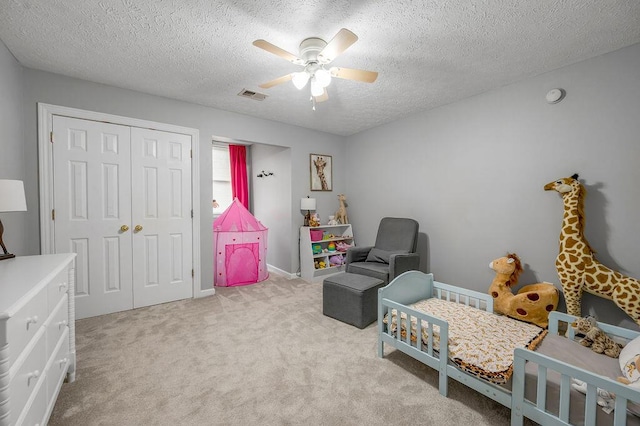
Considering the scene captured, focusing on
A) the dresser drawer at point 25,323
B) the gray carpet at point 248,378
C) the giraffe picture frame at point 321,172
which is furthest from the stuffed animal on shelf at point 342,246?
the dresser drawer at point 25,323

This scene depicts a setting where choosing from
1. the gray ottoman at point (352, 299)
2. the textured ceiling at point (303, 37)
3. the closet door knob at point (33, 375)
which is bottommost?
the gray ottoman at point (352, 299)

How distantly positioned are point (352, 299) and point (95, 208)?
2.84 meters

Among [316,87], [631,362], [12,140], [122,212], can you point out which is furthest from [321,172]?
[631,362]

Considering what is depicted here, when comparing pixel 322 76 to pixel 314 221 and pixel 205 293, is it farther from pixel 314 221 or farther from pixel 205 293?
pixel 205 293

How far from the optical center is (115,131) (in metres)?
2.88

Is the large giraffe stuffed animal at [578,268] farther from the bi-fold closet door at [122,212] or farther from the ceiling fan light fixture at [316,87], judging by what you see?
the bi-fold closet door at [122,212]

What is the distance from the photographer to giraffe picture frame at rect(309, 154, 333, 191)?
450 cm

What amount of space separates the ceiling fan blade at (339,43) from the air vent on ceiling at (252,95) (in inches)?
49.5

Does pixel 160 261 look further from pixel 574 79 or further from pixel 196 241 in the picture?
pixel 574 79

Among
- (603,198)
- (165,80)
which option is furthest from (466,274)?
(165,80)

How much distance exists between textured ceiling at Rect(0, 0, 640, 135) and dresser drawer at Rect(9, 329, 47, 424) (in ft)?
6.53

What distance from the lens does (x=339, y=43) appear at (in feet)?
5.55

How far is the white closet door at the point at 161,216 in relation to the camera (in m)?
3.04

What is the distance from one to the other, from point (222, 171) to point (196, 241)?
2199 millimetres
